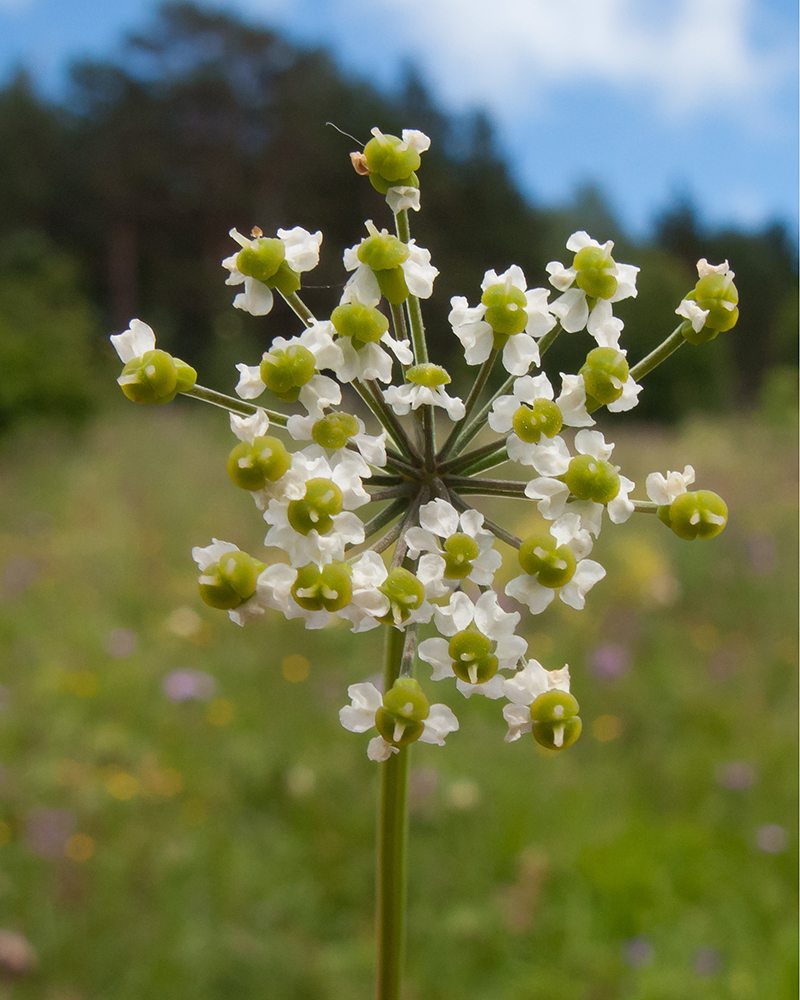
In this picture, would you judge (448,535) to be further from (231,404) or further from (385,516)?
(231,404)

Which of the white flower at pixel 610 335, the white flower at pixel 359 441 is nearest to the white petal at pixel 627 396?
the white flower at pixel 610 335

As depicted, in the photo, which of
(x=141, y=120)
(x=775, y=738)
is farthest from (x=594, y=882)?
(x=141, y=120)

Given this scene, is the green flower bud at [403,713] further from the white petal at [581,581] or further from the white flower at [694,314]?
the white flower at [694,314]

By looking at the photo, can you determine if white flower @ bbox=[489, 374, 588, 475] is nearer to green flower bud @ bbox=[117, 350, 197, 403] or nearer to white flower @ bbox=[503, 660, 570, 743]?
white flower @ bbox=[503, 660, 570, 743]

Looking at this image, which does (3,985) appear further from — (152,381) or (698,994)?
(152,381)

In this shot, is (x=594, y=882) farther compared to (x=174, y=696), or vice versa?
(x=174, y=696)

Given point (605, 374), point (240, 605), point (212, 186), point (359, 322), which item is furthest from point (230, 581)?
point (212, 186)
